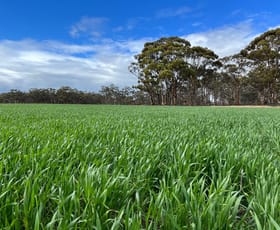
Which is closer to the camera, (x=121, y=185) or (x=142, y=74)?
(x=121, y=185)

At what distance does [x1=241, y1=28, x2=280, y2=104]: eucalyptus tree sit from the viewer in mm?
33469

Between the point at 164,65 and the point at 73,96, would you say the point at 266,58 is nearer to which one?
the point at 164,65

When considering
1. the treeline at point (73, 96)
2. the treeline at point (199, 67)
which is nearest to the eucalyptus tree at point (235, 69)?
the treeline at point (199, 67)

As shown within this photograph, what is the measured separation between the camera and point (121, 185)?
1.38 meters

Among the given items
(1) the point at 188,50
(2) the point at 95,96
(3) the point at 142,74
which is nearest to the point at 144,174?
(1) the point at 188,50

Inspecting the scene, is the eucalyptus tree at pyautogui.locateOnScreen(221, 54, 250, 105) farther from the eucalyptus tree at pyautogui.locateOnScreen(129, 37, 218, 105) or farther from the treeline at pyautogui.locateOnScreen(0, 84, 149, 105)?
the treeline at pyautogui.locateOnScreen(0, 84, 149, 105)

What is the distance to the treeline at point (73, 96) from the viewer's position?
60.4 metres

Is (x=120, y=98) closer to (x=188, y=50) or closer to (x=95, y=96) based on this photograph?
(x=95, y=96)

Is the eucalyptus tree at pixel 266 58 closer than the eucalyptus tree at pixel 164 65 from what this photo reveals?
Yes

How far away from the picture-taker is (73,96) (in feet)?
210

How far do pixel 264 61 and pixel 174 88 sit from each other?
59.1 ft

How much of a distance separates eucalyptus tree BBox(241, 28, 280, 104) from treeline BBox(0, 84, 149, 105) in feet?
116

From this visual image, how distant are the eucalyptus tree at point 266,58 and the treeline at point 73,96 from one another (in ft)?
116

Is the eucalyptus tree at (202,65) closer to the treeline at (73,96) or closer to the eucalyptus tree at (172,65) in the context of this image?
the eucalyptus tree at (172,65)
